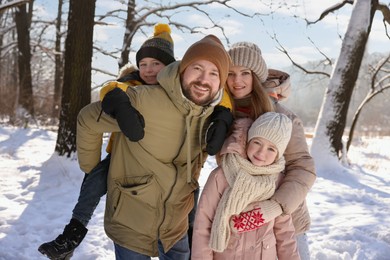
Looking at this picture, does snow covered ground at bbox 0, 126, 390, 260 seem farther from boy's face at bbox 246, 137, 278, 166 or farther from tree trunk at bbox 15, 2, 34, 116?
tree trunk at bbox 15, 2, 34, 116

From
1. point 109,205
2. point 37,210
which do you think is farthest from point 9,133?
point 109,205

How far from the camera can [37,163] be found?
6891 mm

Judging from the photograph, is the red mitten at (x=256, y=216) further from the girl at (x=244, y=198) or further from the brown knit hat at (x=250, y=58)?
the brown knit hat at (x=250, y=58)

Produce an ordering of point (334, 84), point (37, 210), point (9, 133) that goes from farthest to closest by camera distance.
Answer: point (9, 133) → point (334, 84) → point (37, 210)

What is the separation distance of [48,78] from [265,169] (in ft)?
92.5

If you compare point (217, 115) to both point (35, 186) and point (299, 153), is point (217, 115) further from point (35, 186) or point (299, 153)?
point (35, 186)

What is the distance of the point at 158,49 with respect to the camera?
8.57ft

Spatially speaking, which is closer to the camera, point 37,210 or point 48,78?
point 37,210

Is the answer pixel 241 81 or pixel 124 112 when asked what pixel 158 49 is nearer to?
pixel 241 81

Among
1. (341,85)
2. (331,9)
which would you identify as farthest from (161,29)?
(331,9)


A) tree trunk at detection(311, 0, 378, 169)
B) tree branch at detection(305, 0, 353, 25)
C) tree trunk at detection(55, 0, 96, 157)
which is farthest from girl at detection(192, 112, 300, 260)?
tree branch at detection(305, 0, 353, 25)

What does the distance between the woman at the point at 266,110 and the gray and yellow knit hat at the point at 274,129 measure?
0.13 m

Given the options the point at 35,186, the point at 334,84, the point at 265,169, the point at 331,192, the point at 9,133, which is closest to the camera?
the point at 265,169

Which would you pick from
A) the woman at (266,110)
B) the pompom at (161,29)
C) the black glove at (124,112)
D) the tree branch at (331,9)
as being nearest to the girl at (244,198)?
the woman at (266,110)
